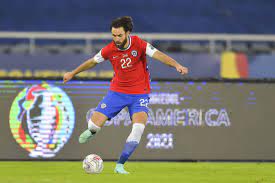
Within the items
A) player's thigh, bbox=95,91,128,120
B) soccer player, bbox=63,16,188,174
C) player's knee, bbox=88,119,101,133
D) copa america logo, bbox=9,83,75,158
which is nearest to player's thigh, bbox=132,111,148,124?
soccer player, bbox=63,16,188,174

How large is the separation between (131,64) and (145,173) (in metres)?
1.62

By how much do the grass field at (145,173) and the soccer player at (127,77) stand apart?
0.60 m

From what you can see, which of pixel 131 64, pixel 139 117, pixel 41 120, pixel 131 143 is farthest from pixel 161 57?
pixel 41 120

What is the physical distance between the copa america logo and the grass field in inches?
19.9

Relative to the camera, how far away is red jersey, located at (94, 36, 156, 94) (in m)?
11.0

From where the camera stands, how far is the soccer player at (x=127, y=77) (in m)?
10.8

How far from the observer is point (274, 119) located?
14.3 metres

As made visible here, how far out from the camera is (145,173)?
446 inches

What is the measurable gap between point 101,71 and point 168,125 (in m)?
5.52

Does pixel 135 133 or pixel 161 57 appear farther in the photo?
pixel 161 57

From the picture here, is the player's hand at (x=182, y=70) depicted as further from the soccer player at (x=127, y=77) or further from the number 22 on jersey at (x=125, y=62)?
the number 22 on jersey at (x=125, y=62)

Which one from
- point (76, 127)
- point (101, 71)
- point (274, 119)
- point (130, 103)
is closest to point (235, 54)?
point (101, 71)

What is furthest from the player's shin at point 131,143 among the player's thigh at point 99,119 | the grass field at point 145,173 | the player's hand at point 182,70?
the player's hand at point 182,70

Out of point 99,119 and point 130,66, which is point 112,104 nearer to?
point 99,119
